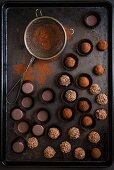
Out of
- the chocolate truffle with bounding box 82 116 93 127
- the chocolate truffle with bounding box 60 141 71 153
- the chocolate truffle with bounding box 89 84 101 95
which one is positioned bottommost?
the chocolate truffle with bounding box 60 141 71 153

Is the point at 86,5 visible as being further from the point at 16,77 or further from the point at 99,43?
the point at 16,77

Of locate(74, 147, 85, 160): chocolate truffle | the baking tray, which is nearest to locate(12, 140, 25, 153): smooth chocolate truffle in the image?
the baking tray

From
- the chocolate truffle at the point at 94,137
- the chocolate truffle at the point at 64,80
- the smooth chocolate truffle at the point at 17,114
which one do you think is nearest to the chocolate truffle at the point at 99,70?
the chocolate truffle at the point at 64,80

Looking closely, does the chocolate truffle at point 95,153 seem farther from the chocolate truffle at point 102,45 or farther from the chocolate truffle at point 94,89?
the chocolate truffle at point 102,45

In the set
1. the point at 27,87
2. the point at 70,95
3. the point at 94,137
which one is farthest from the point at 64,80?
the point at 94,137

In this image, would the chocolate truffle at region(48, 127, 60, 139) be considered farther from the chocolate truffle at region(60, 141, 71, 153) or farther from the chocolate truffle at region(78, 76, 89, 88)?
the chocolate truffle at region(78, 76, 89, 88)
